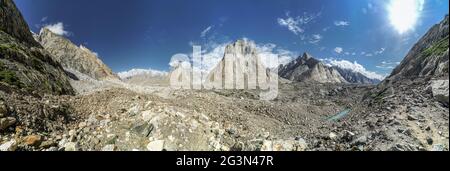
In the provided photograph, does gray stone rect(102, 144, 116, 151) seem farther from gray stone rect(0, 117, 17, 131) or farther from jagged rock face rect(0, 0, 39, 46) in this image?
jagged rock face rect(0, 0, 39, 46)

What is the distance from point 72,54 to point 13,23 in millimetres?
92188

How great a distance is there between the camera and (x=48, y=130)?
15.4 metres

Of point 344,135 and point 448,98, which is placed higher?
point 448,98

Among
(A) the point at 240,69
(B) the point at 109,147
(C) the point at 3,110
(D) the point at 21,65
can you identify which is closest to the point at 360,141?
(B) the point at 109,147

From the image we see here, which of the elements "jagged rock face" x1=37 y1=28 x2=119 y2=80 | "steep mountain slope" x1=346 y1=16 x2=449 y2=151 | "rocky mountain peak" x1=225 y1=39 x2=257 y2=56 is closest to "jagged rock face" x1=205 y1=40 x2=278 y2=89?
"rocky mountain peak" x1=225 y1=39 x2=257 y2=56

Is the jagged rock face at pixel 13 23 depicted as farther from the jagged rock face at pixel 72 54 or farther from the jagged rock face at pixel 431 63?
the jagged rock face at pixel 72 54

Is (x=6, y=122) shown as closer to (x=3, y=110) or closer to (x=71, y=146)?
(x=3, y=110)

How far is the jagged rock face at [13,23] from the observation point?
4294 cm

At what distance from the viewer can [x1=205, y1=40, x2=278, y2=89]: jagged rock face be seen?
409 feet

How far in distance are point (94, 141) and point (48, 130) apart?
3.43 metres

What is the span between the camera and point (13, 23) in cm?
4522

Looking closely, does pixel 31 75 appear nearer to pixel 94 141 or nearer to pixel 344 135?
pixel 94 141
